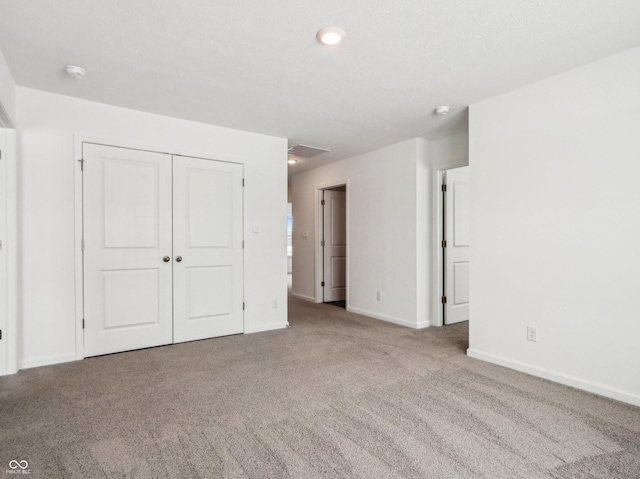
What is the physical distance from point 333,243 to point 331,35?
4.36 metres

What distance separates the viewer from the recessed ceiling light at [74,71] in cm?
258

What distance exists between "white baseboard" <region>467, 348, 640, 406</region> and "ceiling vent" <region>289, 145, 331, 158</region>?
3.11 metres

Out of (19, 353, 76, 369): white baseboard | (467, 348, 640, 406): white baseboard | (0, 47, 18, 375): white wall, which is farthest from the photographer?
(19, 353, 76, 369): white baseboard

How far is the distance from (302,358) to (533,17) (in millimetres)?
2996

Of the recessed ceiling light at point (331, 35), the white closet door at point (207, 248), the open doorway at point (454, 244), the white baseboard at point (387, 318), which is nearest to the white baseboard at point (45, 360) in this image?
the white closet door at point (207, 248)

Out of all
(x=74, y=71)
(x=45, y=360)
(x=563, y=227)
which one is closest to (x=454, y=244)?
(x=563, y=227)

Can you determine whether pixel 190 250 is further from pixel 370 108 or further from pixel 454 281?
pixel 454 281

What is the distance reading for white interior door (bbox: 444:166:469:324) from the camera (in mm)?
4469

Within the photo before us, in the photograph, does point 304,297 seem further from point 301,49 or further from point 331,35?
point 331,35

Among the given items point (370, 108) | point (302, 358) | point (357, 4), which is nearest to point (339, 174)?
point (370, 108)

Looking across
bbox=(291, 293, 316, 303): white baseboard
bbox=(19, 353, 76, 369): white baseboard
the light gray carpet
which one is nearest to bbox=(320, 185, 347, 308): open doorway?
bbox=(291, 293, 316, 303): white baseboard

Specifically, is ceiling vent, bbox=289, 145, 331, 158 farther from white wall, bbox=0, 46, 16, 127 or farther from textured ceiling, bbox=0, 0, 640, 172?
white wall, bbox=0, 46, 16, 127

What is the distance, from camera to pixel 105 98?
317 cm

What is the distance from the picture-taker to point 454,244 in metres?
4.52
